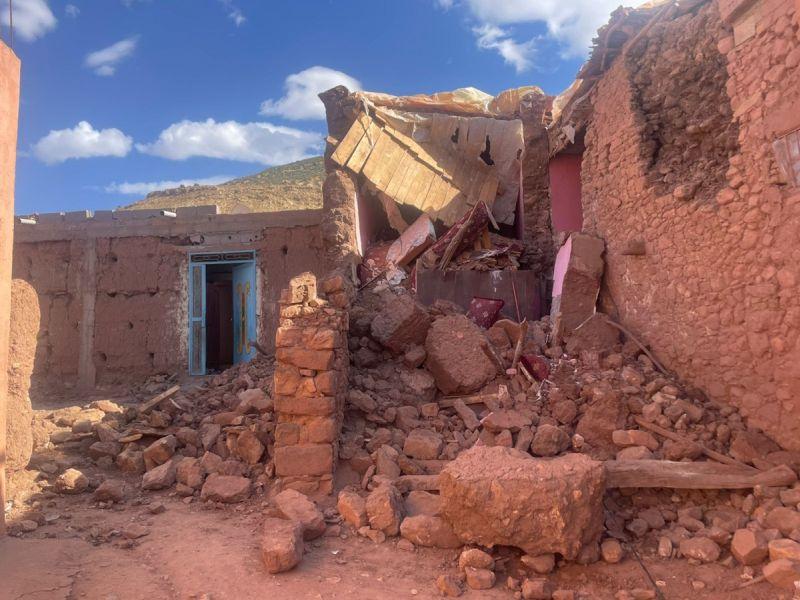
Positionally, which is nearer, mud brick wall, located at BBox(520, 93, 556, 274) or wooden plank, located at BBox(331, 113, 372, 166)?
mud brick wall, located at BBox(520, 93, 556, 274)

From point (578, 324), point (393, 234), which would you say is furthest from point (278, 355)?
point (393, 234)

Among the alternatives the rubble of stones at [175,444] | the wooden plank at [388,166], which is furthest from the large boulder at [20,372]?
the wooden plank at [388,166]

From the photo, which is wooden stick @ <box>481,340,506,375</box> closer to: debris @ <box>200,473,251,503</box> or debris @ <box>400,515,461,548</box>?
debris @ <box>400,515,461,548</box>

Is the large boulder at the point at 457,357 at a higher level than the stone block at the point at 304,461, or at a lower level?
higher

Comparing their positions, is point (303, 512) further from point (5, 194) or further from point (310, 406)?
point (5, 194)

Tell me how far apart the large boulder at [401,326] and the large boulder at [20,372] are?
3.28 metres

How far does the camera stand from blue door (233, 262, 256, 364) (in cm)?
982

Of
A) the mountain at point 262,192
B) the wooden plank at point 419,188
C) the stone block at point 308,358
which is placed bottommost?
the stone block at point 308,358

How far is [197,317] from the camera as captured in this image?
32.7 ft

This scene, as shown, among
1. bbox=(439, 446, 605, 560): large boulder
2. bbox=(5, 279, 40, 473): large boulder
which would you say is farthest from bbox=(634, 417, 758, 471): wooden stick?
bbox=(5, 279, 40, 473): large boulder

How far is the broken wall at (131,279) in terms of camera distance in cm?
978

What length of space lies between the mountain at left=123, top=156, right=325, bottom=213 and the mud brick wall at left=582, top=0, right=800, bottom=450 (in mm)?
18349

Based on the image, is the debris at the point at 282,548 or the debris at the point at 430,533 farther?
the debris at the point at 430,533

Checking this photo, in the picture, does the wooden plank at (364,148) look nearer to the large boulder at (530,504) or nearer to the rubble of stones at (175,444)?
the rubble of stones at (175,444)
